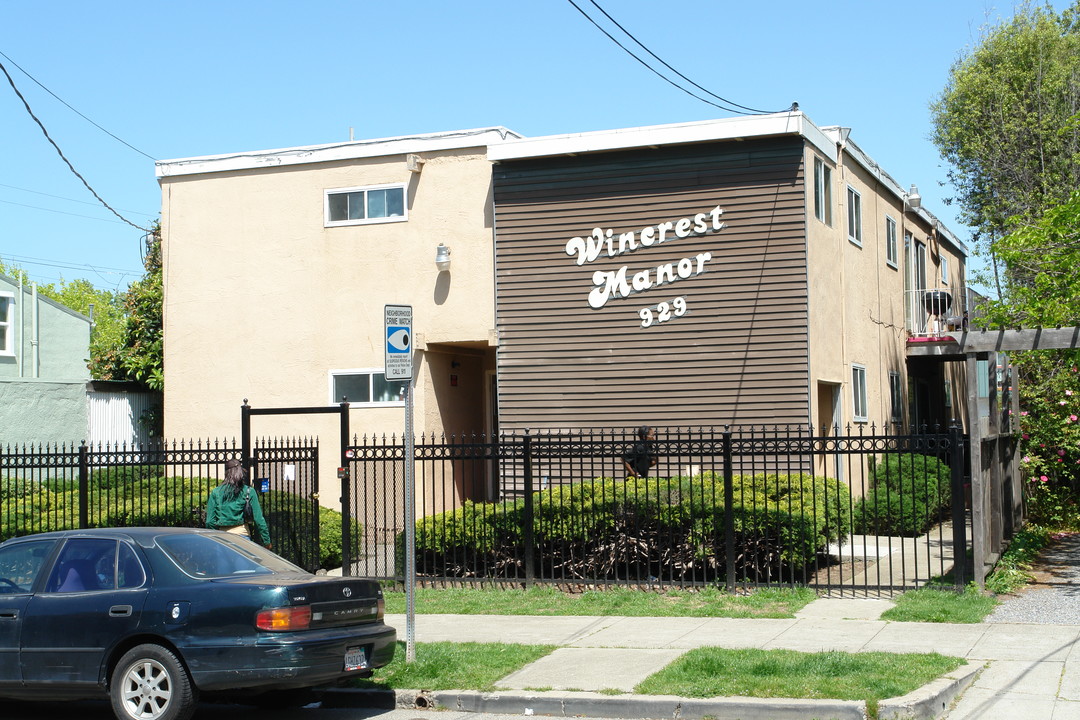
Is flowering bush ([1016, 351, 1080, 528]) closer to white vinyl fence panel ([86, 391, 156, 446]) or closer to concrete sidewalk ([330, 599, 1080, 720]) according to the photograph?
concrete sidewalk ([330, 599, 1080, 720])

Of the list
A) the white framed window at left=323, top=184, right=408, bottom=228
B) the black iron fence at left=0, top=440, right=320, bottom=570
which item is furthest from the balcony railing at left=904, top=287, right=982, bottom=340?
the black iron fence at left=0, top=440, right=320, bottom=570

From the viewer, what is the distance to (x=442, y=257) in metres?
18.7

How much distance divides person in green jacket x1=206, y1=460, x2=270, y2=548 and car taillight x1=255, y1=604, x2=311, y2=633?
16.9 feet

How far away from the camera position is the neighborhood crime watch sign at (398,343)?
9.54 m

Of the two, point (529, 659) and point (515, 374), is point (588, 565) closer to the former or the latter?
point (529, 659)

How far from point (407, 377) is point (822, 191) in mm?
10939

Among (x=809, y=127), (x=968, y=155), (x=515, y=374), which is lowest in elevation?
(x=515, y=374)

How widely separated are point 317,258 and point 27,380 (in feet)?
29.1

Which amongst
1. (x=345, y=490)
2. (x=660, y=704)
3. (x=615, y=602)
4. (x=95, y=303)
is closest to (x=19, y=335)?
(x=345, y=490)

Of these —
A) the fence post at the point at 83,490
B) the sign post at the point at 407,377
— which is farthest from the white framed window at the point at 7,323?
the sign post at the point at 407,377

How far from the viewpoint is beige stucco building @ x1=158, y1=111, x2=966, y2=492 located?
17344mm

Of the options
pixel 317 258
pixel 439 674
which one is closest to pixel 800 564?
pixel 439 674

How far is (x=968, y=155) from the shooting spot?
32.4m

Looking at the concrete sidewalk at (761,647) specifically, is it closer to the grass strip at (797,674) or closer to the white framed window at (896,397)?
the grass strip at (797,674)
